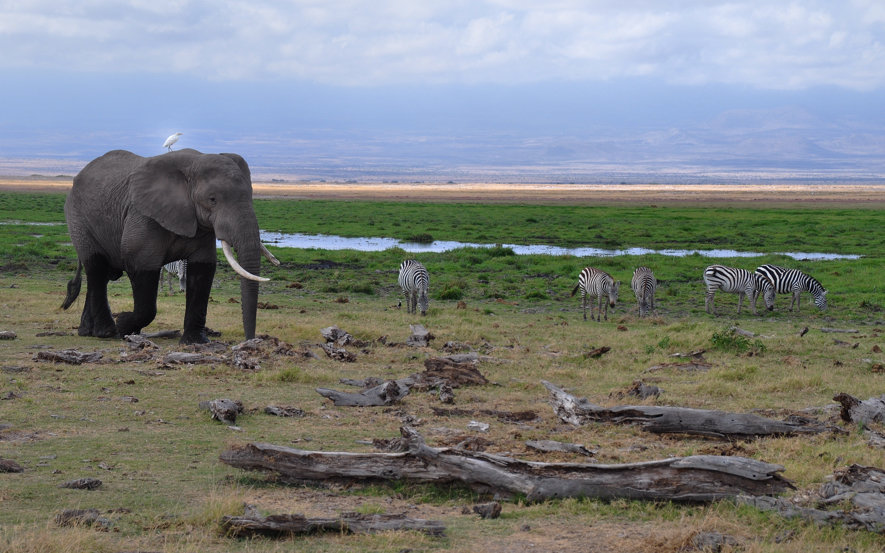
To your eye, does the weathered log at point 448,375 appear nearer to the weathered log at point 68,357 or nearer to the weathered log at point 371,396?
the weathered log at point 371,396

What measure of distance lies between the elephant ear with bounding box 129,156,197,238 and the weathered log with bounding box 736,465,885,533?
11.7 metres

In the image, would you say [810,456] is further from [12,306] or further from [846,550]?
[12,306]

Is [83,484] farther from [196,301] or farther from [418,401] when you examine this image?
A: [196,301]

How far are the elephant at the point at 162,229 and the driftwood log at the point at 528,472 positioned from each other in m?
7.60

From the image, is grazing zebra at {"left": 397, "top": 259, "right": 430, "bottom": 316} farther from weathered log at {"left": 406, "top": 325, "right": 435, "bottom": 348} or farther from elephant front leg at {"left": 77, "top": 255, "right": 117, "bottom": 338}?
elephant front leg at {"left": 77, "top": 255, "right": 117, "bottom": 338}

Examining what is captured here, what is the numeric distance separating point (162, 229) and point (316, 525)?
35.5 feet

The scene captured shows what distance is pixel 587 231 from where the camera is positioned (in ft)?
175

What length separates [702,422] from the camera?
36.0 ft

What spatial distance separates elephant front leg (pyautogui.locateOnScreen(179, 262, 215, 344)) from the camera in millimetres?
17531

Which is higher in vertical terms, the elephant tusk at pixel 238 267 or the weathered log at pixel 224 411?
the elephant tusk at pixel 238 267

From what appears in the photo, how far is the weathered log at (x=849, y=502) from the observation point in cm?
770

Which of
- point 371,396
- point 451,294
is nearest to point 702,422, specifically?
point 371,396

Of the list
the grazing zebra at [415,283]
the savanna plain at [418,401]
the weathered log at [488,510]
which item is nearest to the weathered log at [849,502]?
the savanna plain at [418,401]

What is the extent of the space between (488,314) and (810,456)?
1401 centimetres
